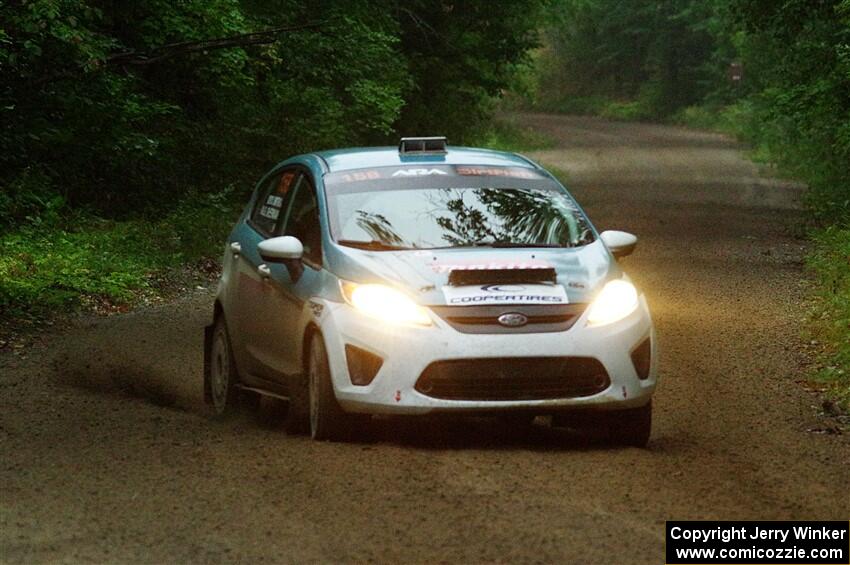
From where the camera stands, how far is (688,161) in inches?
1779

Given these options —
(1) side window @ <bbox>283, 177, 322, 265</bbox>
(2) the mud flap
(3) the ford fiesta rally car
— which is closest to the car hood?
(3) the ford fiesta rally car

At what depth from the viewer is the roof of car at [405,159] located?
9914 mm

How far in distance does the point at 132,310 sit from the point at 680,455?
860cm

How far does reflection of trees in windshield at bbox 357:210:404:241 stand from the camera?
921cm

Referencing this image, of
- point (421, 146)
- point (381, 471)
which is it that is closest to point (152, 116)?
point (421, 146)

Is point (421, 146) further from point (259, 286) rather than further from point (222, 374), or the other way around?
point (222, 374)

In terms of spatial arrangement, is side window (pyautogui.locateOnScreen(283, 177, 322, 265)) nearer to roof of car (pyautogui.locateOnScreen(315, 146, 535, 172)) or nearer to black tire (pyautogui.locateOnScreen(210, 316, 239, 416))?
roof of car (pyautogui.locateOnScreen(315, 146, 535, 172))

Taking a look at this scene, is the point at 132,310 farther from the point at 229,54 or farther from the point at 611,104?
the point at 611,104

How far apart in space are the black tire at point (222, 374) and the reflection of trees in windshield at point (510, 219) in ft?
6.39

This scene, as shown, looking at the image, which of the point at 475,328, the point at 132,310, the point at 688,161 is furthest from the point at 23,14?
the point at 688,161

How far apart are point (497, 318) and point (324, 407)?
3.43 feet

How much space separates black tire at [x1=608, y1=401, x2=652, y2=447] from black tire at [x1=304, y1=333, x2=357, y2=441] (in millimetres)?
1424

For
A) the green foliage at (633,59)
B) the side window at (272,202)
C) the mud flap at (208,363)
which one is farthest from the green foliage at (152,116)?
the green foliage at (633,59)

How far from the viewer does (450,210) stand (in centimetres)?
950
